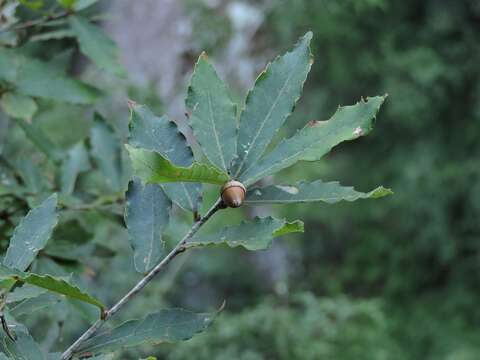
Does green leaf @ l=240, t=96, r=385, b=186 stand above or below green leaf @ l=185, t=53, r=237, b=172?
below

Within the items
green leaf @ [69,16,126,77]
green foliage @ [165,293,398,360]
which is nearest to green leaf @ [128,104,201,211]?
green leaf @ [69,16,126,77]

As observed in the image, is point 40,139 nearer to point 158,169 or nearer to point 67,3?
point 67,3

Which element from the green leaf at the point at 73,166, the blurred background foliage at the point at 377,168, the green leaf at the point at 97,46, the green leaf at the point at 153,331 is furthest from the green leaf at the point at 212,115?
the blurred background foliage at the point at 377,168

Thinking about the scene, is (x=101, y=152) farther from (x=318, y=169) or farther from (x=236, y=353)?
(x=318, y=169)

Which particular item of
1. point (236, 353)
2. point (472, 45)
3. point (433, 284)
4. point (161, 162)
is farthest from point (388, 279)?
point (161, 162)

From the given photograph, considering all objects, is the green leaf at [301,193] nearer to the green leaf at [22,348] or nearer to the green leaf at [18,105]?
the green leaf at [22,348]

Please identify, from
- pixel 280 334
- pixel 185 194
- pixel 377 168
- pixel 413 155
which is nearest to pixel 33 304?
pixel 185 194

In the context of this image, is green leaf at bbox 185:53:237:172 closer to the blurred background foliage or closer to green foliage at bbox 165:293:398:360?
green foliage at bbox 165:293:398:360
